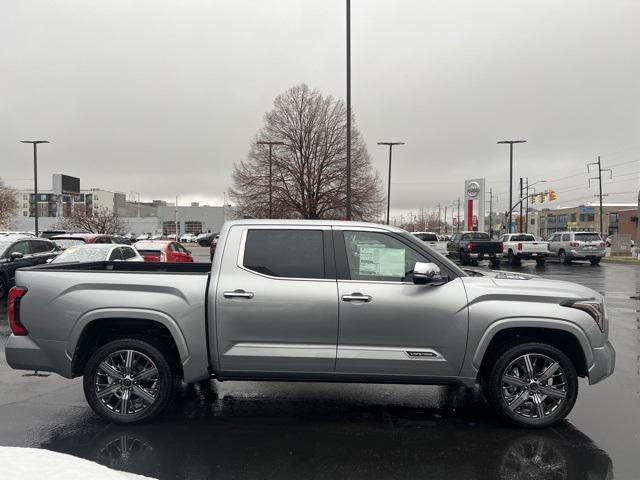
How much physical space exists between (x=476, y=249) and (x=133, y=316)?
2418cm

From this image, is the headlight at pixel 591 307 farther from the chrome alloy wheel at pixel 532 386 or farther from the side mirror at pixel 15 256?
the side mirror at pixel 15 256

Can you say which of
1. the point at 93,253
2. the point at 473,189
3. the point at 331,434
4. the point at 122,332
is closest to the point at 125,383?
the point at 122,332

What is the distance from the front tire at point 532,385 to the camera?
14.9ft

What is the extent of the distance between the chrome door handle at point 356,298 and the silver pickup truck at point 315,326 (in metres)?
0.01

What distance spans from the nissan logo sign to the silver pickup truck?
1692 inches

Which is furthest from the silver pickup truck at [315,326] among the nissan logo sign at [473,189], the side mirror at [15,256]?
the nissan logo sign at [473,189]

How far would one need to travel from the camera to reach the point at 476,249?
87.2ft

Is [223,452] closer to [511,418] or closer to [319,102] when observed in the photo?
[511,418]

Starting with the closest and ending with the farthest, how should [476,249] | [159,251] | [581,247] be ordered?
[159,251] → [476,249] → [581,247]

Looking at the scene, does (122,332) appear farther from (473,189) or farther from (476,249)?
(473,189)

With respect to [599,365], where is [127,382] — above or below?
below

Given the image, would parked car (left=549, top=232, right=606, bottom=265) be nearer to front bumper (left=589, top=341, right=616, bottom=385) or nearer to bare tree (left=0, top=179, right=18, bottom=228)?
front bumper (left=589, top=341, right=616, bottom=385)

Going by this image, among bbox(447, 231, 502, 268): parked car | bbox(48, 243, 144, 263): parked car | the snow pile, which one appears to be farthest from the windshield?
bbox(447, 231, 502, 268): parked car

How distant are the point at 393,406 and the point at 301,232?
2050mm
